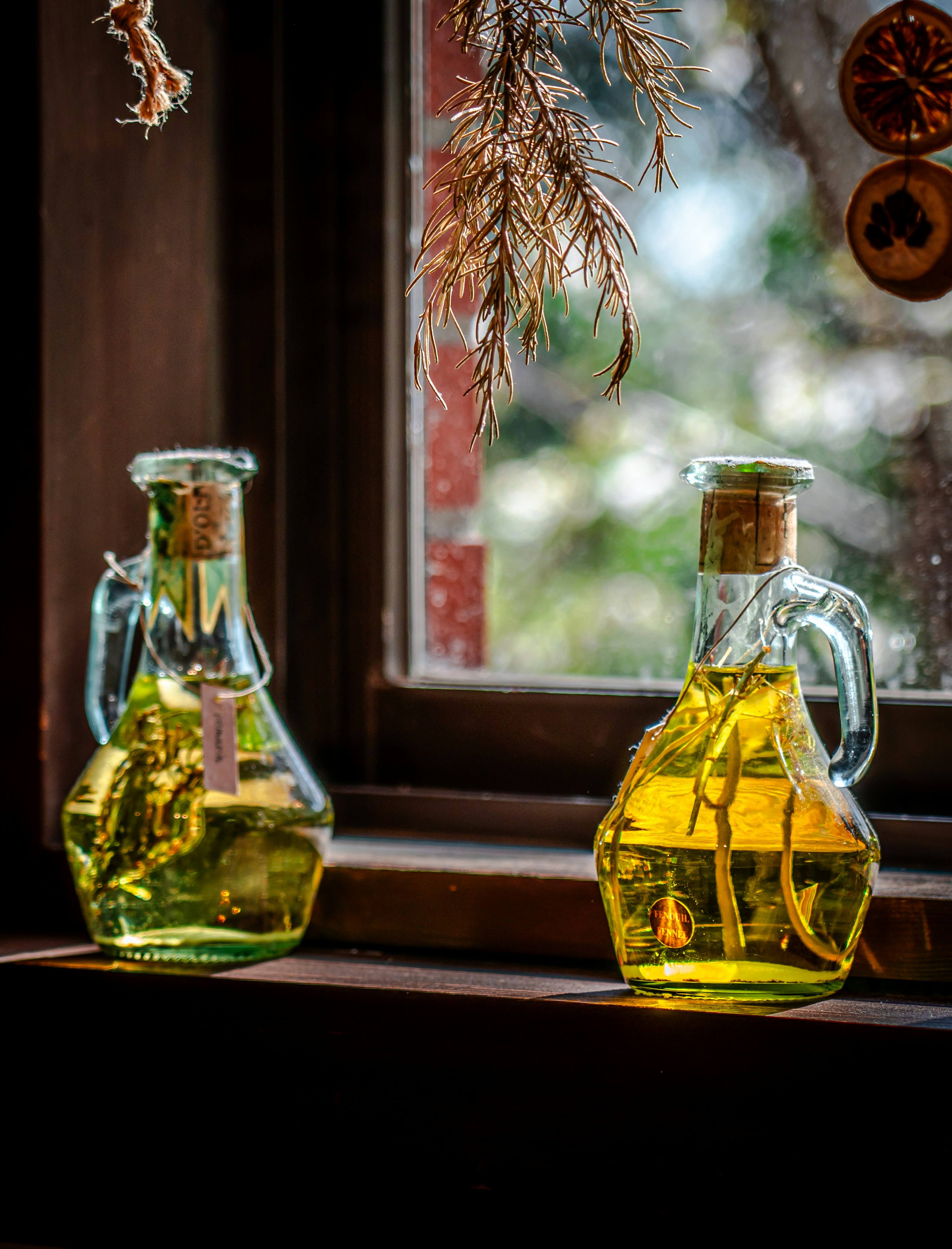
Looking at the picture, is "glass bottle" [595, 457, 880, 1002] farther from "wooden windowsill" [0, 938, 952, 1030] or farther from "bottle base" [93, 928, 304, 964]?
"bottle base" [93, 928, 304, 964]

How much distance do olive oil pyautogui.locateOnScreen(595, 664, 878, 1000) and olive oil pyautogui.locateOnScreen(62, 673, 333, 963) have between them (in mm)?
189

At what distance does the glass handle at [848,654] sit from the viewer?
0.57 m

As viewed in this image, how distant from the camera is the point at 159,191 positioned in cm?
80

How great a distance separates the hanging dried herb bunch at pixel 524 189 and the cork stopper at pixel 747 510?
0.22ft

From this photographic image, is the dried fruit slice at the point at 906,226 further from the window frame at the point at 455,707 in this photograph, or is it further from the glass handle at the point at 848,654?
the window frame at the point at 455,707

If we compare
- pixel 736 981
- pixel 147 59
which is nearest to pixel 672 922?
pixel 736 981

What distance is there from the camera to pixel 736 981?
556mm

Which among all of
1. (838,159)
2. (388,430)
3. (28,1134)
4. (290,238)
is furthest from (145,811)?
(838,159)

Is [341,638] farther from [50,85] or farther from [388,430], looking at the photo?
[50,85]

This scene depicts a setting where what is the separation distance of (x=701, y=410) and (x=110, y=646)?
16.8 inches

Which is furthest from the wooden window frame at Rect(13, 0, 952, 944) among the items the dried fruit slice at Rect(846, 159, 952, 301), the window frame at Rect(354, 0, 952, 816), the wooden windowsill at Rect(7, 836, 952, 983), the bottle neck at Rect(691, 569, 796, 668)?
the dried fruit slice at Rect(846, 159, 952, 301)

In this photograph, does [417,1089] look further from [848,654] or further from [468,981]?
[848,654]

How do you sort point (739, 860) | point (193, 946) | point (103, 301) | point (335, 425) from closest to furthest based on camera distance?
1. point (739, 860)
2. point (193, 946)
3. point (103, 301)
4. point (335, 425)

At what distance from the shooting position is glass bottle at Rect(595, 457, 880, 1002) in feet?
1.80
